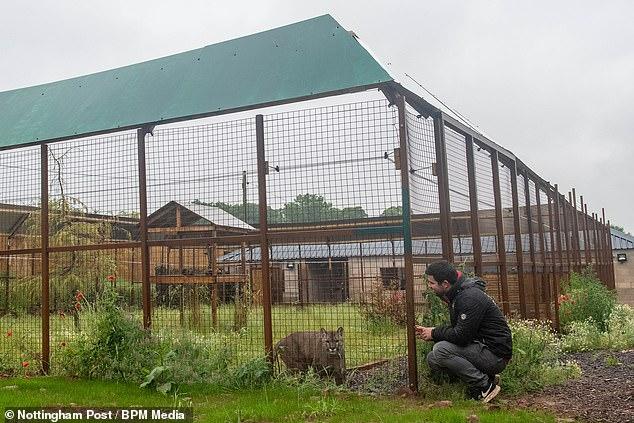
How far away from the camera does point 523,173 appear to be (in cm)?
1287

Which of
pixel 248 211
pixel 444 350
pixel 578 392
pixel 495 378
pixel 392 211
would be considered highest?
pixel 248 211

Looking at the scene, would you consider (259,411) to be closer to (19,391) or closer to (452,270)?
(452,270)

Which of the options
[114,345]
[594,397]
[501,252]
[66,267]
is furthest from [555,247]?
[114,345]

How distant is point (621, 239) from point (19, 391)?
1230 inches

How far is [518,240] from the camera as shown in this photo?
11.0 m

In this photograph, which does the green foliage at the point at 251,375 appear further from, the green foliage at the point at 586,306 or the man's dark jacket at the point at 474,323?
the green foliage at the point at 586,306

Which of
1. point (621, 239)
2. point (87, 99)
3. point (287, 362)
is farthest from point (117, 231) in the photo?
point (621, 239)

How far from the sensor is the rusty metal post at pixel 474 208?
896 centimetres

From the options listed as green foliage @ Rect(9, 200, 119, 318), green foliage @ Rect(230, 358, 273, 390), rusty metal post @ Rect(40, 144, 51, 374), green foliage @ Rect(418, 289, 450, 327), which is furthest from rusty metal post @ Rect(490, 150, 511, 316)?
rusty metal post @ Rect(40, 144, 51, 374)

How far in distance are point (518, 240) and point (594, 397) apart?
14.3 feet

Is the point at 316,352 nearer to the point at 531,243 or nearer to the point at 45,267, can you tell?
the point at 45,267

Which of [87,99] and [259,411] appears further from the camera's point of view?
[87,99]

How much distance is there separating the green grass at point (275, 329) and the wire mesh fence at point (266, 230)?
0.08 feet

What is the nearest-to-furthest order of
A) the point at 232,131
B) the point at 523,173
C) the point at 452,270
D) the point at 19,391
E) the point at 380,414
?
1. the point at 380,414
2. the point at 452,270
3. the point at 19,391
4. the point at 232,131
5. the point at 523,173
